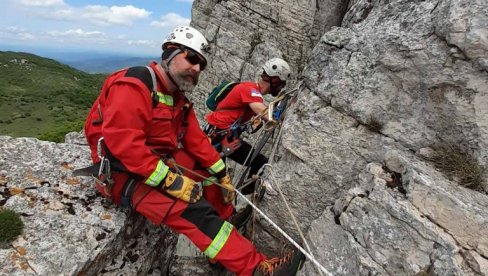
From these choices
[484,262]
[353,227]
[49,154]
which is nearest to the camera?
[484,262]

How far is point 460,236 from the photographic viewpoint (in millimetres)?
5199

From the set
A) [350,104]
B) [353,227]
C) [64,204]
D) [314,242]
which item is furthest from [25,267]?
[350,104]

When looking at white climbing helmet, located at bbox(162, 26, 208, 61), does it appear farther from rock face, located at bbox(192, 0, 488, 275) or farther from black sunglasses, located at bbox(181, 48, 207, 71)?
rock face, located at bbox(192, 0, 488, 275)

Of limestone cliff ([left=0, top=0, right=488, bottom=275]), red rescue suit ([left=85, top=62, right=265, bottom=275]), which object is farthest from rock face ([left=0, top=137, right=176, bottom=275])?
red rescue suit ([left=85, top=62, right=265, bottom=275])

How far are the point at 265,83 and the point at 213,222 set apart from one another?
5.21 metres

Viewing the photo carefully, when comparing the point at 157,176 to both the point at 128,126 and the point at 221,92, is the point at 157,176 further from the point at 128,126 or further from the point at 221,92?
the point at 221,92

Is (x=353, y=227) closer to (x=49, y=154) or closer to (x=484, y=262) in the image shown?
(x=484, y=262)

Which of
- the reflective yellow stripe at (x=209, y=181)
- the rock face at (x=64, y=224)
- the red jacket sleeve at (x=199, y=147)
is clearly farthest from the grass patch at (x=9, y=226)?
the reflective yellow stripe at (x=209, y=181)

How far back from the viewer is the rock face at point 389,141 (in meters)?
5.39

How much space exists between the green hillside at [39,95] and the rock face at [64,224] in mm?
78714

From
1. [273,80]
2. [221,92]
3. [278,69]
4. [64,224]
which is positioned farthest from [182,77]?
[221,92]

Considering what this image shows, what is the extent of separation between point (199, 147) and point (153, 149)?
119cm

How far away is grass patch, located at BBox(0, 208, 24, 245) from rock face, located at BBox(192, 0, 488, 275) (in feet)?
15.6

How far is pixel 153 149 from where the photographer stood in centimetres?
759
